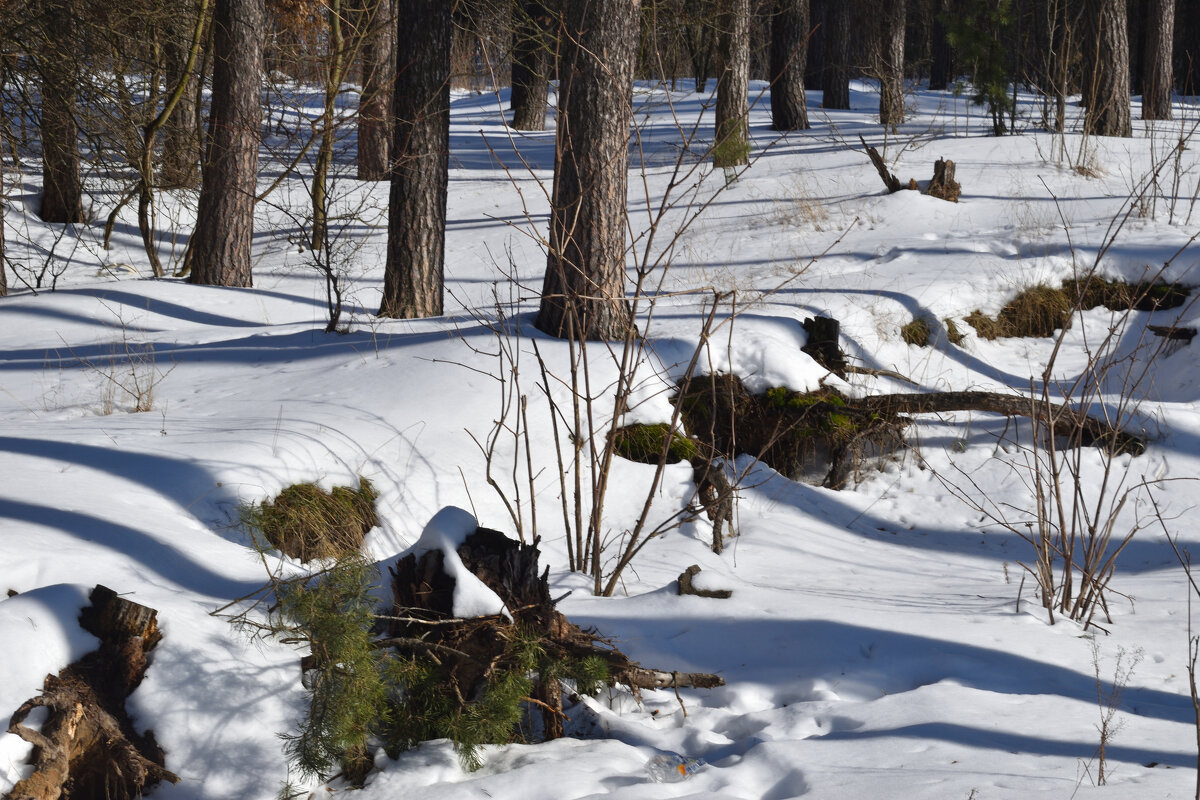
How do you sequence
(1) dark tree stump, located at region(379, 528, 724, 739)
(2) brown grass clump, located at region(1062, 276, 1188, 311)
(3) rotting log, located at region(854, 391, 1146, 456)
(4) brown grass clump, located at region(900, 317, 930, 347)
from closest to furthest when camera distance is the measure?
(1) dark tree stump, located at region(379, 528, 724, 739), (3) rotting log, located at region(854, 391, 1146, 456), (4) brown grass clump, located at region(900, 317, 930, 347), (2) brown grass clump, located at region(1062, 276, 1188, 311)

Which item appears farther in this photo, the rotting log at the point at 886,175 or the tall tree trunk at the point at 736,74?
the tall tree trunk at the point at 736,74

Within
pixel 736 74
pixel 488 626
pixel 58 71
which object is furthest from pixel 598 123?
pixel 736 74

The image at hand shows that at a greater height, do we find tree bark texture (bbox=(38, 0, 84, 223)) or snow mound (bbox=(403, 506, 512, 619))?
tree bark texture (bbox=(38, 0, 84, 223))

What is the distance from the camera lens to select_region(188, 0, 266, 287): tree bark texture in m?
8.32

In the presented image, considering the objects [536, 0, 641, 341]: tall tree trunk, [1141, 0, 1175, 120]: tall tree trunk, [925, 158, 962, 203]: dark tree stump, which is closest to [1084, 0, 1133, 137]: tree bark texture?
[1141, 0, 1175, 120]: tall tree trunk

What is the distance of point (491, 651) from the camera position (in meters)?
2.71

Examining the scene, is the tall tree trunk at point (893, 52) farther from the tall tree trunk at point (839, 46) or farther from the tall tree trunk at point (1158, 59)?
the tall tree trunk at point (1158, 59)

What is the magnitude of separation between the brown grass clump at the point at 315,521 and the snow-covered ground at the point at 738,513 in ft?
0.30

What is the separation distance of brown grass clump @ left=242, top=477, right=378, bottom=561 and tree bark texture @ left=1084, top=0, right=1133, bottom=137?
9.95 m

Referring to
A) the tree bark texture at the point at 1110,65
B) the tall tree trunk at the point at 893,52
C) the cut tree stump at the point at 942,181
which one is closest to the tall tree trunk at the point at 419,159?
the cut tree stump at the point at 942,181

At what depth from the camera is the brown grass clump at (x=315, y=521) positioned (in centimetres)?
372

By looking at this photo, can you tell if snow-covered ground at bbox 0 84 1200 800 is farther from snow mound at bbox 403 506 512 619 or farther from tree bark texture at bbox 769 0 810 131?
tree bark texture at bbox 769 0 810 131

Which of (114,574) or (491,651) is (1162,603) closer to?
(491,651)

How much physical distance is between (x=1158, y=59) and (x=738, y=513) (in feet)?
36.7
